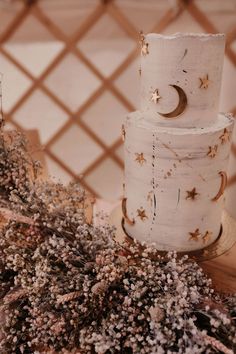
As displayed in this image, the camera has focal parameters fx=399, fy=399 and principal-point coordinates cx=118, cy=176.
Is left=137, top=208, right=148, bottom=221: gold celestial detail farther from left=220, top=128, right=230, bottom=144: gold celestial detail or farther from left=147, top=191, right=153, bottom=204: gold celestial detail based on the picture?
left=220, top=128, right=230, bottom=144: gold celestial detail

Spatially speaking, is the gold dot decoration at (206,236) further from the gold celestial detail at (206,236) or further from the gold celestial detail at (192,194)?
the gold celestial detail at (192,194)

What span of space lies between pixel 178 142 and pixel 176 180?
0.08m

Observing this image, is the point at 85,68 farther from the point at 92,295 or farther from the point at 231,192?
the point at 92,295

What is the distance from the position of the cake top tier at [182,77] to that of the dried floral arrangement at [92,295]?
26 cm

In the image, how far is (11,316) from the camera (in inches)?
27.9

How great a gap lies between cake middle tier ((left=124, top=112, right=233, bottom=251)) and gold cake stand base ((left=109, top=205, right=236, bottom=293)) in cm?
2

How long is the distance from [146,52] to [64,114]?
29.4 inches

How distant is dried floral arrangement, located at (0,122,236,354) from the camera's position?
0.62 metres

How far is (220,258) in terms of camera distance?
0.84 m

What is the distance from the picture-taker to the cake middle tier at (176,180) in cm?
76

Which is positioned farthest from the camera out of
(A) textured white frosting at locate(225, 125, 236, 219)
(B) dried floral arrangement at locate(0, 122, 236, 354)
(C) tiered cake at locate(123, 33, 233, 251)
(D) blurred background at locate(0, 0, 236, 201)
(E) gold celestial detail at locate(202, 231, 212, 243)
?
(A) textured white frosting at locate(225, 125, 236, 219)

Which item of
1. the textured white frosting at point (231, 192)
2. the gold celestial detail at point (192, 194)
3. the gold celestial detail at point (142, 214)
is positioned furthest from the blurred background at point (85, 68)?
the gold celestial detail at point (192, 194)

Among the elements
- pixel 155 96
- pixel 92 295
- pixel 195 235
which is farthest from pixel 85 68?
pixel 92 295

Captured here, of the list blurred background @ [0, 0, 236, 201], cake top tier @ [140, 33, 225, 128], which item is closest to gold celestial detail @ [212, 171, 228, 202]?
cake top tier @ [140, 33, 225, 128]
